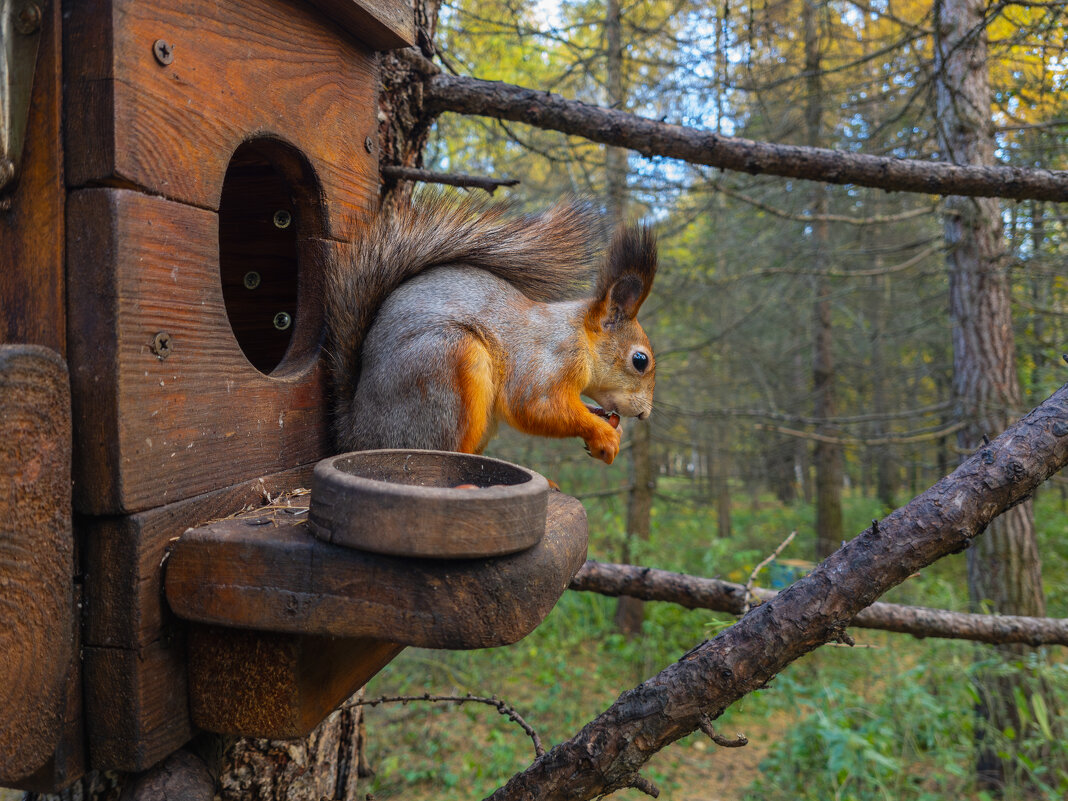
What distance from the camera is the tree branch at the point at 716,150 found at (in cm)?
211

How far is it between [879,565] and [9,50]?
5.14 feet

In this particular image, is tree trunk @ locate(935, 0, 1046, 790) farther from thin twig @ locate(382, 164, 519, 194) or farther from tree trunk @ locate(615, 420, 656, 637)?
thin twig @ locate(382, 164, 519, 194)

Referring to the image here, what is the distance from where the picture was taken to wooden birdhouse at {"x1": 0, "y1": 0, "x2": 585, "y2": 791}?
0.98m

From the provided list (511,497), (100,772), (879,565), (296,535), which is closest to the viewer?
(511,497)

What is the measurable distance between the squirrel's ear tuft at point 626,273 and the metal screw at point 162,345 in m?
1.17

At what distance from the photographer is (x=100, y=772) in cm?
131

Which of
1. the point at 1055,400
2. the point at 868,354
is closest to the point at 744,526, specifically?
the point at 868,354

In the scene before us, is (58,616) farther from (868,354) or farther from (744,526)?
(744,526)

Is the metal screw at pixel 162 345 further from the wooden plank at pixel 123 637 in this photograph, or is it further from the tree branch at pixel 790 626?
the tree branch at pixel 790 626

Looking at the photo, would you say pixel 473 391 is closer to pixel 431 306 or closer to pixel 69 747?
pixel 431 306

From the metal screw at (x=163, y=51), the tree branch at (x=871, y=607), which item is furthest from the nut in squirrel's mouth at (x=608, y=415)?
the metal screw at (x=163, y=51)

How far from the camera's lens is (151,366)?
1.11 m

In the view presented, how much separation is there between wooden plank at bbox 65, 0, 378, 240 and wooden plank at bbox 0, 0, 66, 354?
23 mm

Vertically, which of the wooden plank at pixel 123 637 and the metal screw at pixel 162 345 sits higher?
the metal screw at pixel 162 345
